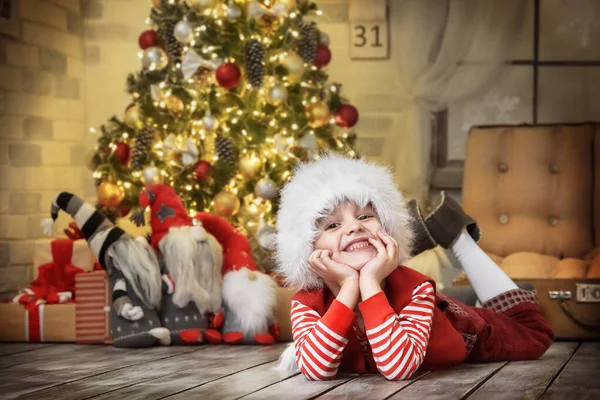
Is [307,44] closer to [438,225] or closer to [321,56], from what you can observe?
[321,56]

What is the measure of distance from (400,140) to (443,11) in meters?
0.71

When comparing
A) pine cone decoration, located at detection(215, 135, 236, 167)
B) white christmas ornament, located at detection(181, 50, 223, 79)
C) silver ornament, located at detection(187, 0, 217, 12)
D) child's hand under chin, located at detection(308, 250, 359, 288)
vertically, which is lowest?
child's hand under chin, located at detection(308, 250, 359, 288)

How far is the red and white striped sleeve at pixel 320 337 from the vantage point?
203 centimetres

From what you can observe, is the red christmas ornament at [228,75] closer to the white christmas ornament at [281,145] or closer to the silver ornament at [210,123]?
the silver ornament at [210,123]

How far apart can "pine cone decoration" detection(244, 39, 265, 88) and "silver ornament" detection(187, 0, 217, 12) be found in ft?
0.79

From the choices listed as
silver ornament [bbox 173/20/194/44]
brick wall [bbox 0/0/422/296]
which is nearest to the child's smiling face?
silver ornament [bbox 173/20/194/44]

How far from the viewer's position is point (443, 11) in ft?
16.2

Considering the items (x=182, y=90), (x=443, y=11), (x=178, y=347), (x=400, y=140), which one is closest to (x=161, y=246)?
(x=178, y=347)

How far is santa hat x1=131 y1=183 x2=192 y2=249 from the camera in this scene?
3225mm

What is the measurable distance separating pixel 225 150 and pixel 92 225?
805 mm

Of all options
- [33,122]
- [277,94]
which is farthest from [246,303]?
[33,122]

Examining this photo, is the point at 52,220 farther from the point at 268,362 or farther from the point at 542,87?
the point at 542,87

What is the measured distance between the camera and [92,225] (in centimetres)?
319

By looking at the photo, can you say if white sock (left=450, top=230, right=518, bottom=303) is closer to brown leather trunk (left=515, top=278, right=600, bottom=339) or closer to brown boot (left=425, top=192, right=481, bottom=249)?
brown boot (left=425, top=192, right=481, bottom=249)
